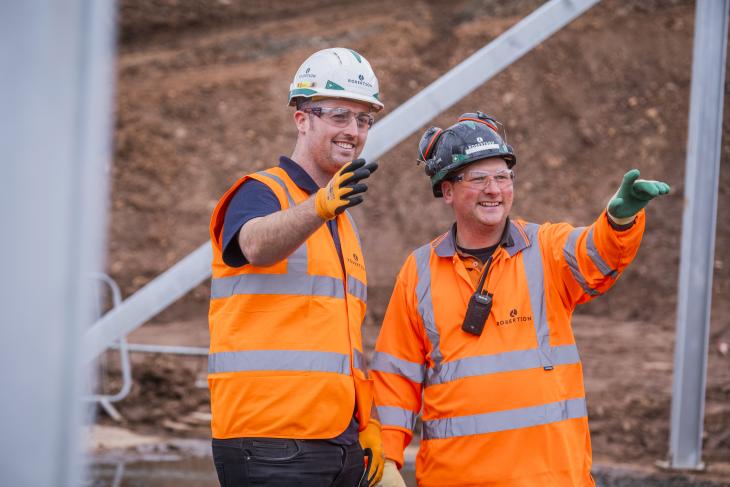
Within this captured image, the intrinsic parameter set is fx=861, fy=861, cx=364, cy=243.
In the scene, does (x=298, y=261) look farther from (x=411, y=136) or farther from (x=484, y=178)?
(x=411, y=136)

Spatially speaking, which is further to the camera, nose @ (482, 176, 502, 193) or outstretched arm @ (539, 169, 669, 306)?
nose @ (482, 176, 502, 193)

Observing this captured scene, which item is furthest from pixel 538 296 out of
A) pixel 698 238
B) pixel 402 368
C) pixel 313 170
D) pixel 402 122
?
pixel 698 238

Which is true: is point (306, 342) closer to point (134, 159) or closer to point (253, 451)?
point (253, 451)

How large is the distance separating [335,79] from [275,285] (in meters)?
0.82

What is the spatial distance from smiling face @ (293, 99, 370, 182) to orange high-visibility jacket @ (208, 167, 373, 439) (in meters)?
0.25

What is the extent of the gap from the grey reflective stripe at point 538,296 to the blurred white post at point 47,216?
2302 mm

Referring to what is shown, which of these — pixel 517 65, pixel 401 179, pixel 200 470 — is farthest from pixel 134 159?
pixel 200 470

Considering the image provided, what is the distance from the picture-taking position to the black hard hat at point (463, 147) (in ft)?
11.1

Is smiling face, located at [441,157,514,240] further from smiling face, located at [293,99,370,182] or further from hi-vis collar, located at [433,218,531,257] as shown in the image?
smiling face, located at [293,99,370,182]

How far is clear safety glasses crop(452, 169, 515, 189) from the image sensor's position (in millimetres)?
3370

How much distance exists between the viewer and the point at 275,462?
2.82 metres

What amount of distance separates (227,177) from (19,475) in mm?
13167

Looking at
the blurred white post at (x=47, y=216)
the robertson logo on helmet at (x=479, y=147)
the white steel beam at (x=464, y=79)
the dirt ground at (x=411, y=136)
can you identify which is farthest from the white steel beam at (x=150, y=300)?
the dirt ground at (x=411, y=136)

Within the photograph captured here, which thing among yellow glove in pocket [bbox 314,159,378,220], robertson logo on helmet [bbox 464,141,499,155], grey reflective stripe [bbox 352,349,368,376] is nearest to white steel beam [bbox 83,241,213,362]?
grey reflective stripe [bbox 352,349,368,376]
